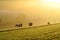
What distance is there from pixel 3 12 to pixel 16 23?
0.19 metres

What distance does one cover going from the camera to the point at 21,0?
3.99ft

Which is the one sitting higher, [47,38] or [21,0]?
[21,0]

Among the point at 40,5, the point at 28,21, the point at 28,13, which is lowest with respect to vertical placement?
the point at 28,21

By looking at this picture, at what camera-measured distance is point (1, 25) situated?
1.06 meters

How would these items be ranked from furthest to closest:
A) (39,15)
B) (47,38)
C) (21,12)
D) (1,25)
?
(39,15)
(21,12)
(1,25)
(47,38)

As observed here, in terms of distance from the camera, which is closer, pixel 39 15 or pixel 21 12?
pixel 21 12

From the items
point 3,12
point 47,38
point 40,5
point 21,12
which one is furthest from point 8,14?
point 47,38

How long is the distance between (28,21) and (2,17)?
32 centimetres

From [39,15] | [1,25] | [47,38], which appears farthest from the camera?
[39,15]

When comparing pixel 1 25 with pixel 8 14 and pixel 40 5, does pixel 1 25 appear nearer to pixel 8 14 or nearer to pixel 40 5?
pixel 8 14

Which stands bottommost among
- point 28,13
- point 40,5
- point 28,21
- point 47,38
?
point 47,38

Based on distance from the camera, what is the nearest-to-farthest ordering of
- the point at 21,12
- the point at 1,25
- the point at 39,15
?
the point at 1,25
the point at 21,12
the point at 39,15

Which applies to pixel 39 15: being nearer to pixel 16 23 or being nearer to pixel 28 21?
pixel 28 21

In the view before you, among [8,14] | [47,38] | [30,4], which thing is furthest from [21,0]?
[47,38]
